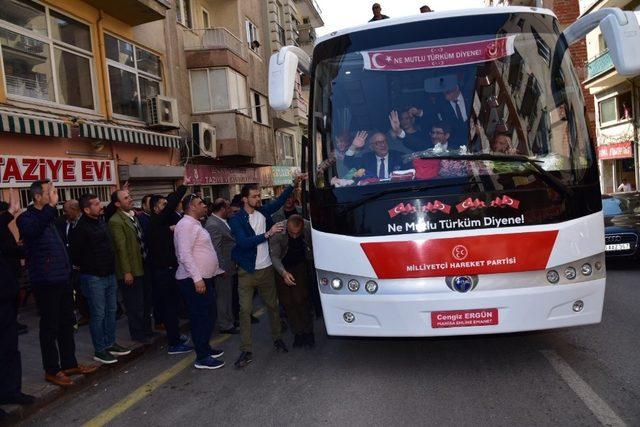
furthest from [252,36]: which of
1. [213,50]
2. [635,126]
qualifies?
[635,126]

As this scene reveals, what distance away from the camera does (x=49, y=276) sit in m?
4.84

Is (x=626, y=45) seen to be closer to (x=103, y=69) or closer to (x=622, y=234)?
(x=622, y=234)

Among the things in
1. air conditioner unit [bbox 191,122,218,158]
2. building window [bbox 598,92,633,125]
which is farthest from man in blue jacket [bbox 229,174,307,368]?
building window [bbox 598,92,633,125]

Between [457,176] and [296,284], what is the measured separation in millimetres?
2501

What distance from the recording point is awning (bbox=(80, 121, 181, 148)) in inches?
416

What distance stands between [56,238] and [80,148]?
6685 mm

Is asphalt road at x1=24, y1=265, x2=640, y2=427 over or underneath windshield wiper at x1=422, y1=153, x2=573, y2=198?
underneath

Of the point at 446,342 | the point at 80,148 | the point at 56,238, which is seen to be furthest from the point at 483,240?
the point at 80,148

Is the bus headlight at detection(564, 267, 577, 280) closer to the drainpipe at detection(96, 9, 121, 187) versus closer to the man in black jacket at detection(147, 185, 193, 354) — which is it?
the man in black jacket at detection(147, 185, 193, 354)

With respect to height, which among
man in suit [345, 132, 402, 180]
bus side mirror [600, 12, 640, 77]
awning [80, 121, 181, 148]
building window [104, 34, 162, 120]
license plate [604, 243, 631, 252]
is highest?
building window [104, 34, 162, 120]

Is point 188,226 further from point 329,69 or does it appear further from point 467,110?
point 467,110

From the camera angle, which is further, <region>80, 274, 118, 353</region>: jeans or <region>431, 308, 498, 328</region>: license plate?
<region>80, 274, 118, 353</region>: jeans

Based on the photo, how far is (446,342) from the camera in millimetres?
5559

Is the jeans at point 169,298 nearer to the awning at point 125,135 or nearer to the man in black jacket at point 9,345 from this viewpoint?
the man in black jacket at point 9,345
